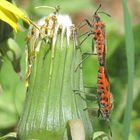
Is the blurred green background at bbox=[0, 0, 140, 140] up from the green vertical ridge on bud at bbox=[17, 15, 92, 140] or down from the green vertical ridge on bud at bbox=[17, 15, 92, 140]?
up

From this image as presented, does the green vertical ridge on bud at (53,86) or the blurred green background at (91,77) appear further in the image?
the blurred green background at (91,77)

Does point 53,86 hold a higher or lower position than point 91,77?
lower

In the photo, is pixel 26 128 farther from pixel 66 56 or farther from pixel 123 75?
pixel 123 75

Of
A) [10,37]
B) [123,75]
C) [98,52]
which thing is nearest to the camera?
[98,52]

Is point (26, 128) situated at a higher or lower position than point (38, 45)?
lower

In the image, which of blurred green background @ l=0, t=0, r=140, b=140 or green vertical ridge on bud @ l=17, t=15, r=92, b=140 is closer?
green vertical ridge on bud @ l=17, t=15, r=92, b=140

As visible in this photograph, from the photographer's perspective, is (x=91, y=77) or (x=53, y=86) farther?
(x=91, y=77)

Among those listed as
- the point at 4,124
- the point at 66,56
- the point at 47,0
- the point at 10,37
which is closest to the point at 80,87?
the point at 66,56

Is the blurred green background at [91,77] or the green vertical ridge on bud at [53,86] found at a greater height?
the blurred green background at [91,77]
